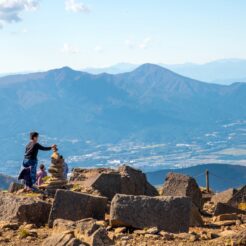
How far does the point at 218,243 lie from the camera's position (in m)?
11.4

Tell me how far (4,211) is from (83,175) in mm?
9902

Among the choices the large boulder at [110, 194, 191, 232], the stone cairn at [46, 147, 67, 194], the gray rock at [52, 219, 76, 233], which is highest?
the stone cairn at [46, 147, 67, 194]

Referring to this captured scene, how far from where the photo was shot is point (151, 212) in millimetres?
13500

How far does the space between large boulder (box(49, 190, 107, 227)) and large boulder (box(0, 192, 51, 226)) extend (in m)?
0.60

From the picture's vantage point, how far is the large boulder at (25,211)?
566 inches

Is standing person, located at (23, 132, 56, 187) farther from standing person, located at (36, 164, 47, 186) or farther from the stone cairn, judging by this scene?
standing person, located at (36, 164, 47, 186)

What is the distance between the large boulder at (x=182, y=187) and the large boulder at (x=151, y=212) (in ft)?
26.2

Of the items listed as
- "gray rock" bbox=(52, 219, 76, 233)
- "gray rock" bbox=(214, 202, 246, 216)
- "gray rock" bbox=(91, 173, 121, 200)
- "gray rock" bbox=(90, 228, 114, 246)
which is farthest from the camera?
"gray rock" bbox=(91, 173, 121, 200)

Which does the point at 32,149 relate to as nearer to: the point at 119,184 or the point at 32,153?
the point at 32,153

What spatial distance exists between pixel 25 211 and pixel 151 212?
3276 mm

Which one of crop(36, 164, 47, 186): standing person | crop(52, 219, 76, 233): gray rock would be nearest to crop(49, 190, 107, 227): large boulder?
crop(52, 219, 76, 233): gray rock

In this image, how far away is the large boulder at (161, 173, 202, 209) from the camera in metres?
21.8

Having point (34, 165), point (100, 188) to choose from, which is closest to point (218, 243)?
point (100, 188)

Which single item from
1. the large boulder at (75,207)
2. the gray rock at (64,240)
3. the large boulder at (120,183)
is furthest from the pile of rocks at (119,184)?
the gray rock at (64,240)
